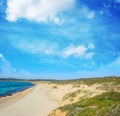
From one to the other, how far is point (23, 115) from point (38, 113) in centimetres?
255

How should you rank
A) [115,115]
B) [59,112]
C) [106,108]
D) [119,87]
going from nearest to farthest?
[115,115]
[106,108]
[59,112]
[119,87]

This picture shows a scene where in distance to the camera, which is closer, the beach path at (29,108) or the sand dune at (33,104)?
the beach path at (29,108)

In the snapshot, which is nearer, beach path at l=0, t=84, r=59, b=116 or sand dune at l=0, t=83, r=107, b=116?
beach path at l=0, t=84, r=59, b=116

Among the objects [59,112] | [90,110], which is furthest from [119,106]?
[59,112]

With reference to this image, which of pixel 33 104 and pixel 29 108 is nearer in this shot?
pixel 29 108

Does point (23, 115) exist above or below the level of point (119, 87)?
below

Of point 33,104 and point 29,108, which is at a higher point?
point 33,104

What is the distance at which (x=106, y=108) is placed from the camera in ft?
82.8

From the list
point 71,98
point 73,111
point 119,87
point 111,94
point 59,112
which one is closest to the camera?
point 73,111

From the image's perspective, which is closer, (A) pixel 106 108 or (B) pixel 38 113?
(A) pixel 106 108

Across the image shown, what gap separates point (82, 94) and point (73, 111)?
71.7 feet

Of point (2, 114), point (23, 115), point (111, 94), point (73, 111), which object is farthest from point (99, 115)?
point (2, 114)

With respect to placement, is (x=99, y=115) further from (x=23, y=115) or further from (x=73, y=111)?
(x=23, y=115)

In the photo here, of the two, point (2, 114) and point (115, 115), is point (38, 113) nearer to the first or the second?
point (2, 114)
